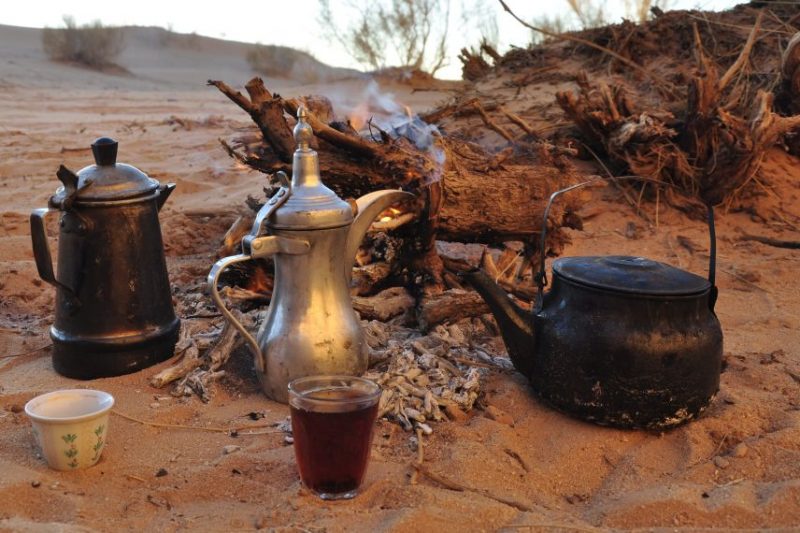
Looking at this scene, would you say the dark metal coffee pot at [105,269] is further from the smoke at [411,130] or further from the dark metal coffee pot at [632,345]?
the dark metal coffee pot at [632,345]

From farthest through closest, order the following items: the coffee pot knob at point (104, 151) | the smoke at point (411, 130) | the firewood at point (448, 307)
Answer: the smoke at point (411, 130)
the firewood at point (448, 307)
the coffee pot knob at point (104, 151)

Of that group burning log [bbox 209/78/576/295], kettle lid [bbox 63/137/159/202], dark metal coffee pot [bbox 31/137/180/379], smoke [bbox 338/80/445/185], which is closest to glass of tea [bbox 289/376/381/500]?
dark metal coffee pot [bbox 31/137/180/379]

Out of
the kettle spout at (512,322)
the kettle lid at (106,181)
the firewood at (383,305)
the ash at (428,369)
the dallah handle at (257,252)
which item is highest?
the kettle lid at (106,181)

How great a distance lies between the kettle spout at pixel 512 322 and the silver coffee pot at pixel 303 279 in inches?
19.2

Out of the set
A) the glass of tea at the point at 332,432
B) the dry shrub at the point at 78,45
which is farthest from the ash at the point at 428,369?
the dry shrub at the point at 78,45

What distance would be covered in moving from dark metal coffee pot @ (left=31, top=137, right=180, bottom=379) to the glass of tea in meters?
1.03

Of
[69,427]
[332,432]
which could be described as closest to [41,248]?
[69,427]

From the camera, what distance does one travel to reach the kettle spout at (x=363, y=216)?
2.73 metres

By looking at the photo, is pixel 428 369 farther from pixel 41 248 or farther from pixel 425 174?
pixel 41 248

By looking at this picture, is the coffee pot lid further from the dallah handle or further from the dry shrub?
the dry shrub

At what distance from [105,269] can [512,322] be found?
1480mm

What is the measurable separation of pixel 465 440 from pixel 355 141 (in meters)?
1.55

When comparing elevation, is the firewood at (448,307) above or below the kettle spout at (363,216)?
below

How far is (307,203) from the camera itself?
2484mm
